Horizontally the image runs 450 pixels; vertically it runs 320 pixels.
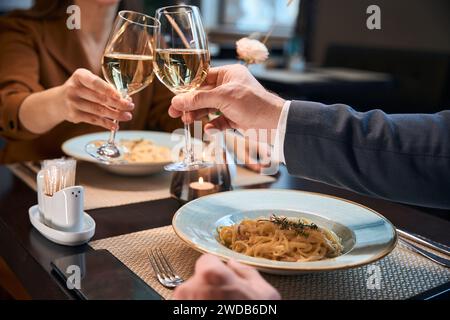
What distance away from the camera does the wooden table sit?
33.2 inches

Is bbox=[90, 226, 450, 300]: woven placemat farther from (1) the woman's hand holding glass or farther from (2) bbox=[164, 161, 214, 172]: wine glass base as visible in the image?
(1) the woman's hand holding glass

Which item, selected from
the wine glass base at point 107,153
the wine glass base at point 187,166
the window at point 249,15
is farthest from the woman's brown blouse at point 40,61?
the window at point 249,15

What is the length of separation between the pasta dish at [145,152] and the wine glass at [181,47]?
43 centimetres

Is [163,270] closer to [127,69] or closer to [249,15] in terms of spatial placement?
[127,69]

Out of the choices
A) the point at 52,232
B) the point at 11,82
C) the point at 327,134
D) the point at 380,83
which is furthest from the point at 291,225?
the point at 380,83

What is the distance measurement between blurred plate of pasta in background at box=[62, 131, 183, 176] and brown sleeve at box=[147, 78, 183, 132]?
1.13ft

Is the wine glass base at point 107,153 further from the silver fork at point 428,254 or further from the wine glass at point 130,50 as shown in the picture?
the silver fork at point 428,254

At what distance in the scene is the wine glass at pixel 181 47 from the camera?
3.22 ft

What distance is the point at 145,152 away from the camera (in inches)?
58.8

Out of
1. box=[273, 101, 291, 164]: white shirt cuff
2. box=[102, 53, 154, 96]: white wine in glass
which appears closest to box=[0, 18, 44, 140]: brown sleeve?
box=[102, 53, 154, 96]: white wine in glass

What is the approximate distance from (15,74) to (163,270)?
3.81ft

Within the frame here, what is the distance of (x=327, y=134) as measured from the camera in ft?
3.03

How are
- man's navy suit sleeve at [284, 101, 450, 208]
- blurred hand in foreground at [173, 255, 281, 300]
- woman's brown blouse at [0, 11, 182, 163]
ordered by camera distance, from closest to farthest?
blurred hand in foreground at [173, 255, 281, 300]
man's navy suit sleeve at [284, 101, 450, 208]
woman's brown blouse at [0, 11, 182, 163]
